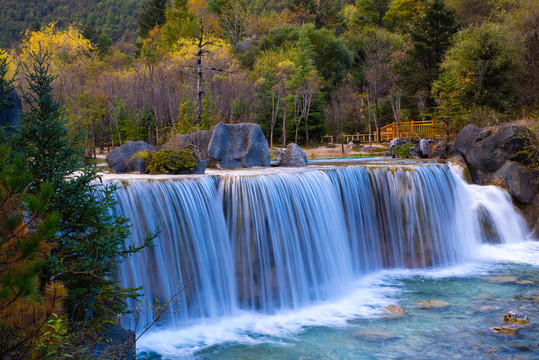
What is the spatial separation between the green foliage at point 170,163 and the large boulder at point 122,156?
1244mm

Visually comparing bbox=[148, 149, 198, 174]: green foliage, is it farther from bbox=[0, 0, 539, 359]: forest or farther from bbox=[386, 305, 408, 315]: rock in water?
bbox=[386, 305, 408, 315]: rock in water

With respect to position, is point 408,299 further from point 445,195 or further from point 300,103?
point 300,103

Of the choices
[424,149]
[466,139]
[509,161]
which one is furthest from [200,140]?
[509,161]

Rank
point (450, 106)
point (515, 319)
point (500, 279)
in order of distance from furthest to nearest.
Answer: point (450, 106) → point (500, 279) → point (515, 319)

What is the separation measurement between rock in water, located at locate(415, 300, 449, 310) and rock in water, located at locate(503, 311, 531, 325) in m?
1.35

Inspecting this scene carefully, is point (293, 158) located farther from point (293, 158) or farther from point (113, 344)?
point (113, 344)

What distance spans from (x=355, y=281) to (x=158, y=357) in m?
6.25

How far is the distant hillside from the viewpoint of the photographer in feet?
302

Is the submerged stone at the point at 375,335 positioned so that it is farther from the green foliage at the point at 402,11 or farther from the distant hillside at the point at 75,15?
the distant hillside at the point at 75,15

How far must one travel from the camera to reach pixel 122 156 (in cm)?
1483

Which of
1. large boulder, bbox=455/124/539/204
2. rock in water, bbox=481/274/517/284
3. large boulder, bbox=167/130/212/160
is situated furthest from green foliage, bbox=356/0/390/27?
rock in water, bbox=481/274/517/284

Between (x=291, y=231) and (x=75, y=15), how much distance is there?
10554cm

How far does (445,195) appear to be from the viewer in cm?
1528

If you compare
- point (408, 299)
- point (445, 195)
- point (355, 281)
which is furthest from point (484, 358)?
point (445, 195)
